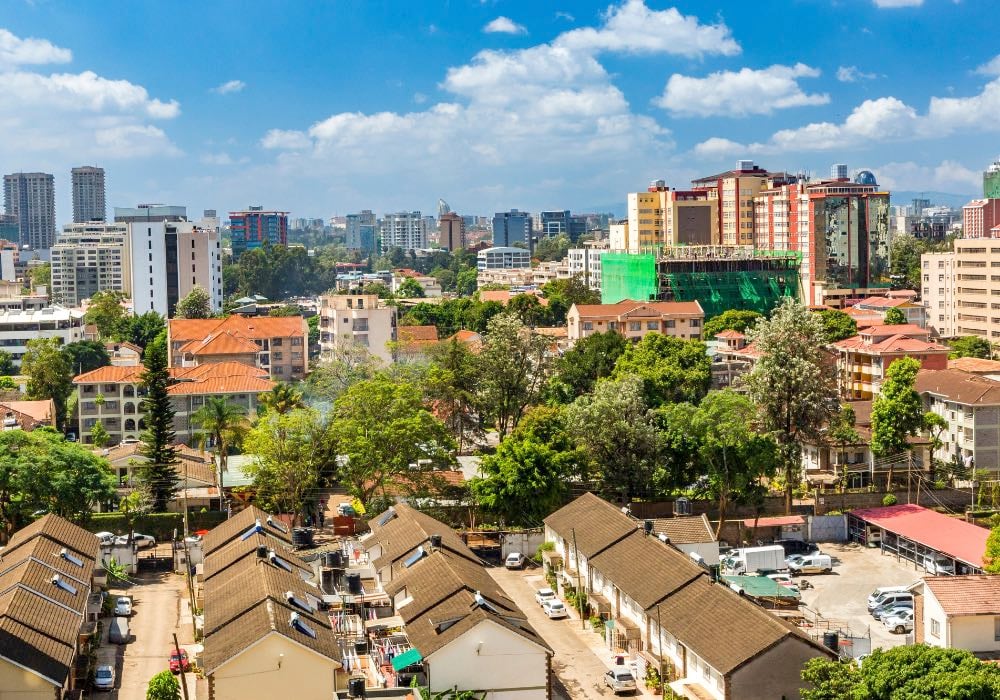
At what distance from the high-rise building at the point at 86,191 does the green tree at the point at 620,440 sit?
5523 inches

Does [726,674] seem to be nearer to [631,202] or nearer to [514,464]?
[514,464]

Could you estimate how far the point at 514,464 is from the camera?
1090 inches

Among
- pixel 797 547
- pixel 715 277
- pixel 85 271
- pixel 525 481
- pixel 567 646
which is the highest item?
pixel 85 271

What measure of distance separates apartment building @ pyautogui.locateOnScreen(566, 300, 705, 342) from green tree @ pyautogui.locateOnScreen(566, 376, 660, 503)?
2180 centimetres

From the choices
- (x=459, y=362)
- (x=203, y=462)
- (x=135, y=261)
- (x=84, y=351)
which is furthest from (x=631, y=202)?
(x=203, y=462)

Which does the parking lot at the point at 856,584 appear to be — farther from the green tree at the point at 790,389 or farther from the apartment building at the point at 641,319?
the apartment building at the point at 641,319

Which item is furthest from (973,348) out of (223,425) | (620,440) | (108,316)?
(108,316)

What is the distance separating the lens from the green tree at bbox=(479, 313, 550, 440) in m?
36.6

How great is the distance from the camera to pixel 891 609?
2269cm

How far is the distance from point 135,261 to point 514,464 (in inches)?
2033

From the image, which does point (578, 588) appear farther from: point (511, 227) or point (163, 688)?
point (511, 227)

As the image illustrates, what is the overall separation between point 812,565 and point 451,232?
147488 millimetres

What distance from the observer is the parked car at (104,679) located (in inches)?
744

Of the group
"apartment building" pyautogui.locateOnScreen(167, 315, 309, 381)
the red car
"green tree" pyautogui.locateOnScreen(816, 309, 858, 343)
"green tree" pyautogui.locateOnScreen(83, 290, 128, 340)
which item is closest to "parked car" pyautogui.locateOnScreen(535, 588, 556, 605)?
the red car
